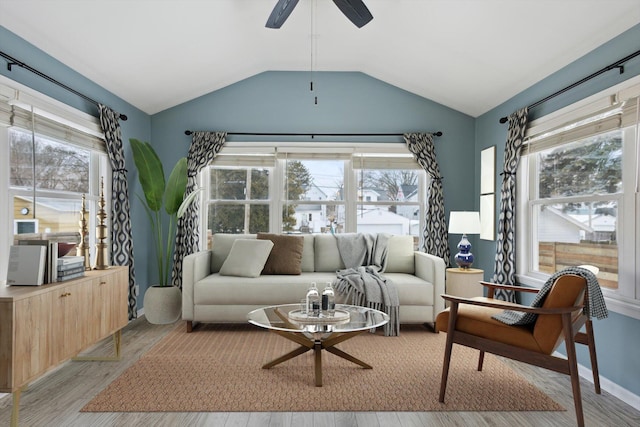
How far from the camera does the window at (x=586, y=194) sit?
2.83m

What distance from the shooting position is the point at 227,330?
4.19 m

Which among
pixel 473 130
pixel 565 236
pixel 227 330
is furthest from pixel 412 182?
pixel 227 330

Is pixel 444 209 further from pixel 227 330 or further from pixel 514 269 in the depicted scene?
pixel 227 330

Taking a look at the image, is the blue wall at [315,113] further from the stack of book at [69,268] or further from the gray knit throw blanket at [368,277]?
the stack of book at [69,268]

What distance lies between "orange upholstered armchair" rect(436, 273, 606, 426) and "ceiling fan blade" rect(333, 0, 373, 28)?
192cm

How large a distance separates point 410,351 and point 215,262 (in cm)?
225

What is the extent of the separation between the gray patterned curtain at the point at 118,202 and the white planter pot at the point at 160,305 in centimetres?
22

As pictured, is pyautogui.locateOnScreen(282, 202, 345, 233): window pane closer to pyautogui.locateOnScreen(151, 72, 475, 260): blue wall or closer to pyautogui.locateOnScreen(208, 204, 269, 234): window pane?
pyautogui.locateOnScreen(208, 204, 269, 234): window pane

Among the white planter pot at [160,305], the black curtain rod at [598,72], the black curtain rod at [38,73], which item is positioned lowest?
the white planter pot at [160,305]

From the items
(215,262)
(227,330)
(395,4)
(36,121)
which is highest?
(395,4)

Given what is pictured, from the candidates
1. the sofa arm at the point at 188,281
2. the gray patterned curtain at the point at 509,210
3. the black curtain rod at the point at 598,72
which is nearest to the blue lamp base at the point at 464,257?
the gray patterned curtain at the point at 509,210

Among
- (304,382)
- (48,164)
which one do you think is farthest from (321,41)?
(304,382)

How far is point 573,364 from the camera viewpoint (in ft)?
7.34

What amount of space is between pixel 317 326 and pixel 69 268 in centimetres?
160
